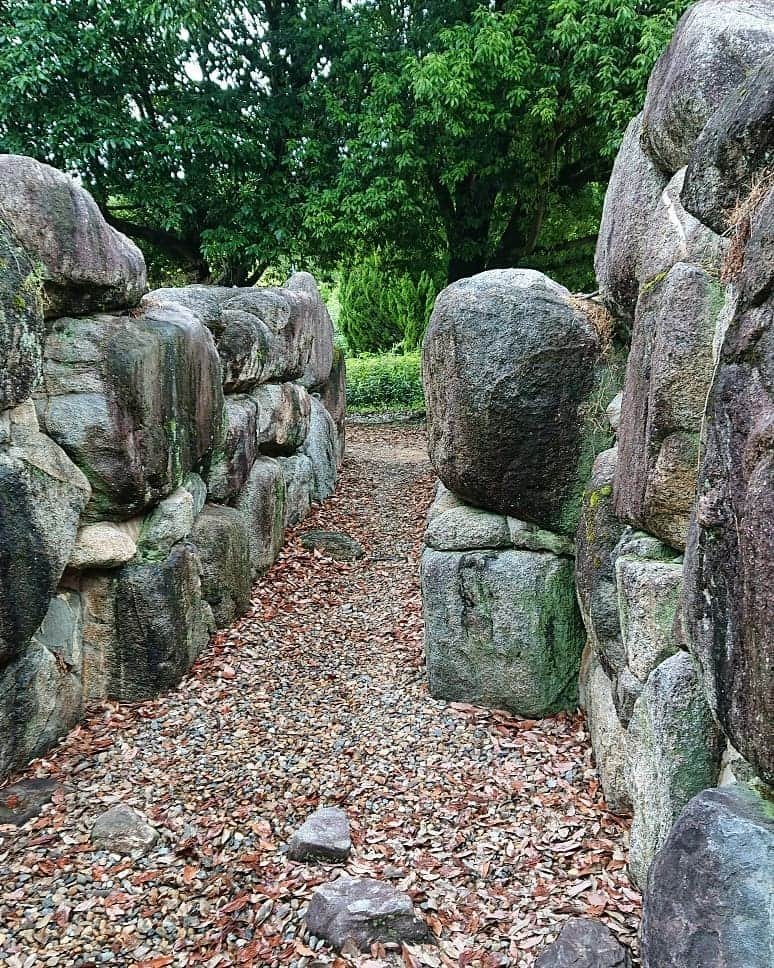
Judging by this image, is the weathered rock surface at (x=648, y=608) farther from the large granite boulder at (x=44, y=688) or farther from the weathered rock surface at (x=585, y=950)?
the large granite boulder at (x=44, y=688)

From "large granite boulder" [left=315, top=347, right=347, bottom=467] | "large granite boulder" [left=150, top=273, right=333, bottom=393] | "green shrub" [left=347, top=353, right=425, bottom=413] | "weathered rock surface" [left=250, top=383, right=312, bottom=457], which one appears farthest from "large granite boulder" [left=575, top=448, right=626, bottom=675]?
"green shrub" [left=347, top=353, right=425, bottom=413]

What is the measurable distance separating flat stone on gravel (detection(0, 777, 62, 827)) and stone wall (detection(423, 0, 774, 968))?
7.74 ft

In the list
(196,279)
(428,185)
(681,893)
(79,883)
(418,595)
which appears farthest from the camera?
(196,279)

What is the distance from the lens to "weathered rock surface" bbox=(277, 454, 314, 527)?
843 centimetres

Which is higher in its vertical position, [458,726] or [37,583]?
[37,583]

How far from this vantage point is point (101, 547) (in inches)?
184

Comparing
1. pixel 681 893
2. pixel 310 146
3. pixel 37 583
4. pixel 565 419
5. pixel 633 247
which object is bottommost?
pixel 681 893

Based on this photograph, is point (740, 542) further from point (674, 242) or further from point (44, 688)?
point (44, 688)

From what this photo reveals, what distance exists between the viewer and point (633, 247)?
12.0 feet

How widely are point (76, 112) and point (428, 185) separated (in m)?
5.34

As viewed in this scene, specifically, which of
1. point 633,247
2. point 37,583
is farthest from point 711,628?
point 37,583

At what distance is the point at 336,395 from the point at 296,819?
25.8ft

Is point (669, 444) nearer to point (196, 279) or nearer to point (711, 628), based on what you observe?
point (711, 628)

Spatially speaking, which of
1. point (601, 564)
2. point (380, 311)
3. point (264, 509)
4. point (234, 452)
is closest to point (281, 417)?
point (264, 509)
